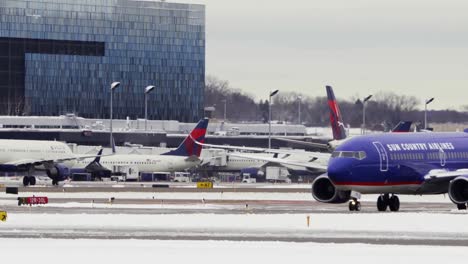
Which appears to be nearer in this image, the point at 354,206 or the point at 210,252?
the point at 210,252

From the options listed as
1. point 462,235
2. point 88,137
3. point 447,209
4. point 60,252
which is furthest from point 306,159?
point 60,252

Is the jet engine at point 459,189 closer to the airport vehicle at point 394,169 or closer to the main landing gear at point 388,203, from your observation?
the airport vehicle at point 394,169

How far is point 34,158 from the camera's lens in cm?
12031

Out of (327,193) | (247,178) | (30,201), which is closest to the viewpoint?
(327,193)

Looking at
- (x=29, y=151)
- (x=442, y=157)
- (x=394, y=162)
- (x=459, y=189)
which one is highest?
(x=442, y=157)

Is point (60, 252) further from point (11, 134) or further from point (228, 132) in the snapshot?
point (228, 132)

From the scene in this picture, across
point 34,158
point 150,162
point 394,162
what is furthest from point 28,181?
point 394,162

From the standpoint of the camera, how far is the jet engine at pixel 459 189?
6253 centimetres

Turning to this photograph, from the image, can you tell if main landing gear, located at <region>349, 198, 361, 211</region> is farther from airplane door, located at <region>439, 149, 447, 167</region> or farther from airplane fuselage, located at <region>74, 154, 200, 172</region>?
airplane fuselage, located at <region>74, 154, 200, 172</region>

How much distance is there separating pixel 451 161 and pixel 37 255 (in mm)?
33005

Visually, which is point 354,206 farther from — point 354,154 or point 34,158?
point 34,158

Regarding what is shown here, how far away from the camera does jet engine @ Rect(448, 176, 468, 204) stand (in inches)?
A: 2462

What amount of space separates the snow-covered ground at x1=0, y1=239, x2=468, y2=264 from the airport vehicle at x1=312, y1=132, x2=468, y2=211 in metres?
20.7

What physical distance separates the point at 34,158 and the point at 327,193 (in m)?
59.1
